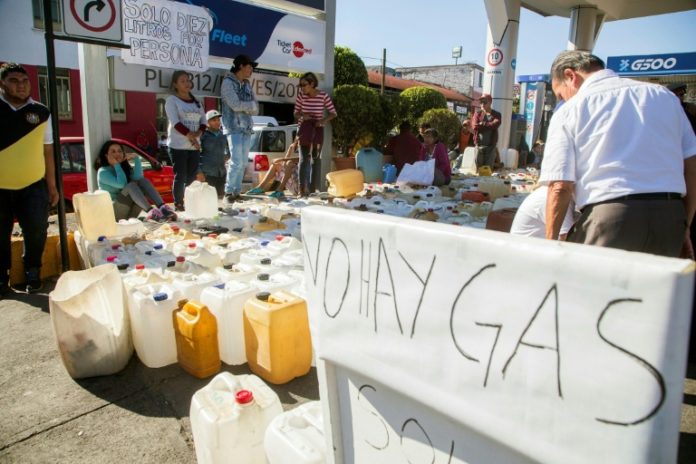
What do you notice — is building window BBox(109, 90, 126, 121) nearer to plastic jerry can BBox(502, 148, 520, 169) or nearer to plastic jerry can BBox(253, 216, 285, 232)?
plastic jerry can BBox(502, 148, 520, 169)

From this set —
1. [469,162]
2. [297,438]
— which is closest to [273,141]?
[469,162]

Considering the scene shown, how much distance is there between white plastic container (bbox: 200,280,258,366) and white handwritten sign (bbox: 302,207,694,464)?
1250 millimetres

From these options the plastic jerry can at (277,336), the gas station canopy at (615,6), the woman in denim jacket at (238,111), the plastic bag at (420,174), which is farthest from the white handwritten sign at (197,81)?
the gas station canopy at (615,6)

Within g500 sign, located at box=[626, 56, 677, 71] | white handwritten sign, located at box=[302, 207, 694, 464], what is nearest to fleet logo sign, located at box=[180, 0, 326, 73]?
white handwritten sign, located at box=[302, 207, 694, 464]

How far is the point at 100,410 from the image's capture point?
220 cm

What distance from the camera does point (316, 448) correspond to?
1487 millimetres

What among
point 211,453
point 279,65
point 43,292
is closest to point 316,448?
point 211,453

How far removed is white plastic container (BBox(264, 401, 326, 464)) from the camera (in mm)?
1474

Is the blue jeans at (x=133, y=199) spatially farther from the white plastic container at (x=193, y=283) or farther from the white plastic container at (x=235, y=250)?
the white plastic container at (x=193, y=283)

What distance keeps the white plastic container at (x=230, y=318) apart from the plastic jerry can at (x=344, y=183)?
4.06 meters

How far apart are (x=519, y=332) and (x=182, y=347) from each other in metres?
2.02

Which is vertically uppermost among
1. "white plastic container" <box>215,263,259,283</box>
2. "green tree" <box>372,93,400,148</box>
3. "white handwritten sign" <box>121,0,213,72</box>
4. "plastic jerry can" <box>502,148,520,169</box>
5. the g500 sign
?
the g500 sign

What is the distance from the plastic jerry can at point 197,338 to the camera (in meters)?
2.37

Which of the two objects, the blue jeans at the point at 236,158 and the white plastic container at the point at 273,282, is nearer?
the white plastic container at the point at 273,282
